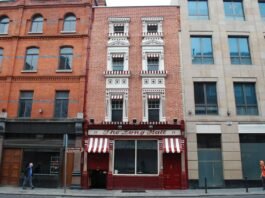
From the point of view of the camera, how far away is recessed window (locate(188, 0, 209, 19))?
2219 centimetres

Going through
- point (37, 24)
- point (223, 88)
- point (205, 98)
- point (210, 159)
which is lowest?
point (210, 159)

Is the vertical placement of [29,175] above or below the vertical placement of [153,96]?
below

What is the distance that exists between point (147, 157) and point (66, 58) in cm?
1016

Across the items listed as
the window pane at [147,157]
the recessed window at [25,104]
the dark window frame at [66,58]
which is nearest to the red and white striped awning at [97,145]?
the window pane at [147,157]

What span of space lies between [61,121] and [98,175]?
477cm

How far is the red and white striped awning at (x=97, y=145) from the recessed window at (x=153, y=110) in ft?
12.2

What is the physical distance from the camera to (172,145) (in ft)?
60.3

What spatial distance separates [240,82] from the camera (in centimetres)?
2047

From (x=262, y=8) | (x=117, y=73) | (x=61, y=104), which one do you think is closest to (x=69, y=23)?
(x=117, y=73)

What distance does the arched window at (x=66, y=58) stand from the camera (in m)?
21.2

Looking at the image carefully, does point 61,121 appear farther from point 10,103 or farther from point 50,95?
point 10,103

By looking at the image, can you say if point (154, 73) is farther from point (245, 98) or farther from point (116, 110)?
point (245, 98)

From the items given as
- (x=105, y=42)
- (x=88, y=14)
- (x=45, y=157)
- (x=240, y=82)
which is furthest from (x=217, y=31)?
(x=45, y=157)

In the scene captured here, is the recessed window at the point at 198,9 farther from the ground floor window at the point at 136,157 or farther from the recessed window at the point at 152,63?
the ground floor window at the point at 136,157
